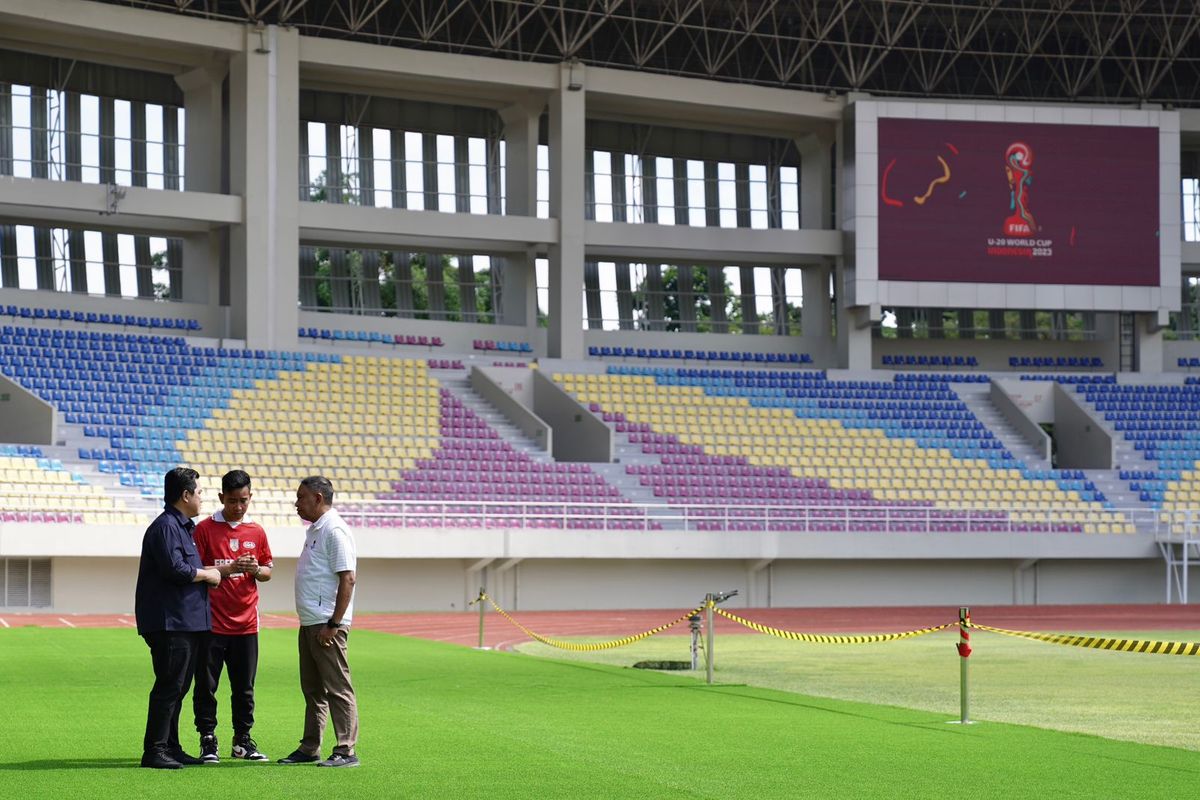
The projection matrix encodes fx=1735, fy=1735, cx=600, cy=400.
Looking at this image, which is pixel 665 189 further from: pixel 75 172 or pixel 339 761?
pixel 339 761

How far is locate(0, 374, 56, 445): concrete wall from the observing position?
34.5 metres

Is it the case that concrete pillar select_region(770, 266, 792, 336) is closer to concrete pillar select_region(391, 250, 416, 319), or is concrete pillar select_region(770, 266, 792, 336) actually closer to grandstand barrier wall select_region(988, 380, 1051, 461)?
grandstand barrier wall select_region(988, 380, 1051, 461)

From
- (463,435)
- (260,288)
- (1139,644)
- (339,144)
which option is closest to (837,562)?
(463,435)

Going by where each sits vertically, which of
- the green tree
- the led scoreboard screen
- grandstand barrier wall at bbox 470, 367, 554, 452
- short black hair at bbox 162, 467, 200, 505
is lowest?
short black hair at bbox 162, 467, 200, 505

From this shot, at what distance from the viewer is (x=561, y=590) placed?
118 ft

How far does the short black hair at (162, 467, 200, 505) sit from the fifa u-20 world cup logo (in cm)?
3736

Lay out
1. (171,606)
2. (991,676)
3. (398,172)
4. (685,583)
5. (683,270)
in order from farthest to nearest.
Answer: (683,270), (398,172), (685,583), (991,676), (171,606)

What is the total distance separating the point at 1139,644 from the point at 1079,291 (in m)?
32.8

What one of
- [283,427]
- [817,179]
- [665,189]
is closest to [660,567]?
[283,427]

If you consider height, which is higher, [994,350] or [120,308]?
[120,308]

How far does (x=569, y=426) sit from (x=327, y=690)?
103 ft

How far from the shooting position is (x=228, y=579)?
1016 cm

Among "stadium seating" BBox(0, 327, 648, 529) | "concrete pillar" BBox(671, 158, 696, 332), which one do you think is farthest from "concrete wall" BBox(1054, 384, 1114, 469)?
"stadium seating" BBox(0, 327, 648, 529)

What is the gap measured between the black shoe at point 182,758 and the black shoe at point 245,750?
29 cm
